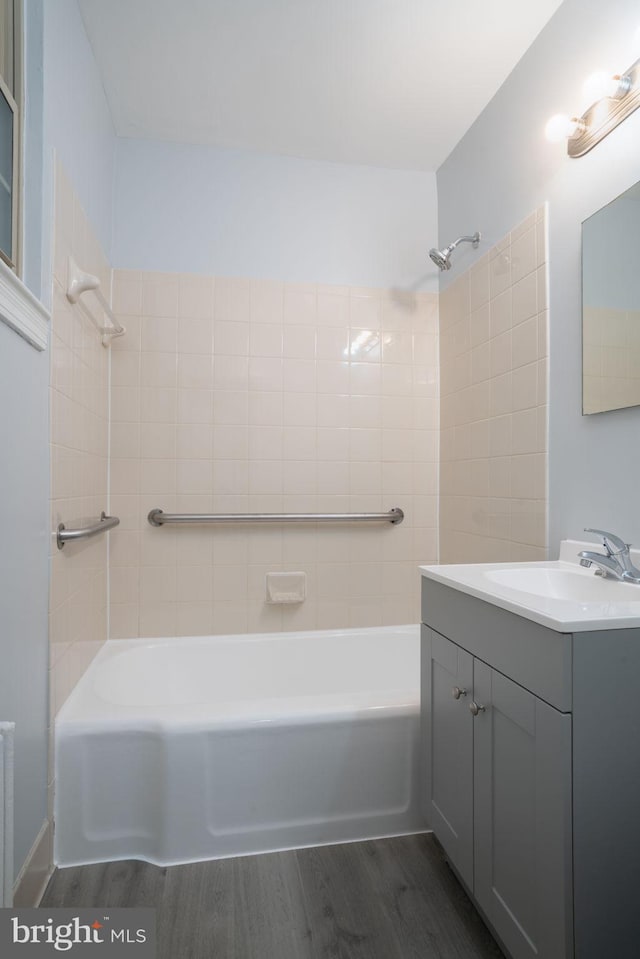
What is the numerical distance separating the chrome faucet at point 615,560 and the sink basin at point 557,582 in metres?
0.02

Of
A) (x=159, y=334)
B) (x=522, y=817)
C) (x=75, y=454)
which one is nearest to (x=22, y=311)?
(x=75, y=454)

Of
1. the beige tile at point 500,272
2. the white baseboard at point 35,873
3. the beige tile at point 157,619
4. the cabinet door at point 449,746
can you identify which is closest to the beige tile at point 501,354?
the beige tile at point 500,272

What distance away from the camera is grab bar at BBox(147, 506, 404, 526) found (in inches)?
84.7

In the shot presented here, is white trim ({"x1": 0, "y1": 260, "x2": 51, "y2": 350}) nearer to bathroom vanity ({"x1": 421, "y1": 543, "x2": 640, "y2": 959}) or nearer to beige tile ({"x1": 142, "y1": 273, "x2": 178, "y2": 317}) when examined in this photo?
beige tile ({"x1": 142, "y1": 273, "x2": 178, "y2": 317})

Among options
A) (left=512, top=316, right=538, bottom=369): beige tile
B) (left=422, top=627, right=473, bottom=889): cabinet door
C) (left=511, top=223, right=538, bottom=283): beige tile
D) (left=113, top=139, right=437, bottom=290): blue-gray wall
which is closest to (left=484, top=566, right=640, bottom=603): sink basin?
(left=422, top=627, right=473, bottom=889): cabinet door

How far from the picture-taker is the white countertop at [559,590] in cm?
86

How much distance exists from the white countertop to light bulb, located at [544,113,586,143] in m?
1.14

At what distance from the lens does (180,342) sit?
221cm

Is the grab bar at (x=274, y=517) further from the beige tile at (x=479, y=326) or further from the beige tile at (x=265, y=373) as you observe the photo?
the beige tile at (x=479, y=326)

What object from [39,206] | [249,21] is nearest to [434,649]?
[39,206]

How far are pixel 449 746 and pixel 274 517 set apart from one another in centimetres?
120

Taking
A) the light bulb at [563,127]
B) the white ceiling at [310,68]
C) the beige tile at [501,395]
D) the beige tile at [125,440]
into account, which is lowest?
the beige tile at [125,440]

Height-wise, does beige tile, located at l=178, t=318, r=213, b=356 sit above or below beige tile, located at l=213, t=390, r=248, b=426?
above

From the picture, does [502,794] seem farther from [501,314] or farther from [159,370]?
[159,370]
